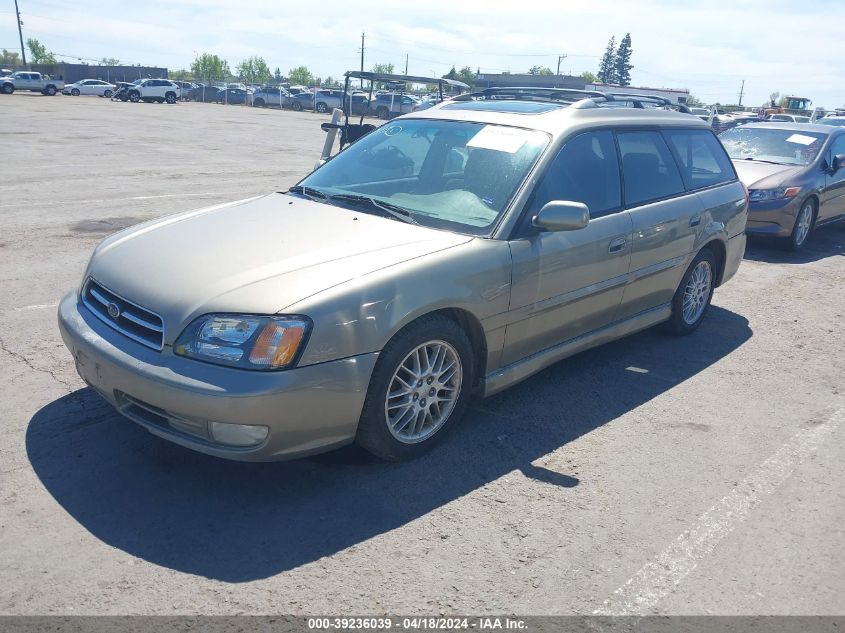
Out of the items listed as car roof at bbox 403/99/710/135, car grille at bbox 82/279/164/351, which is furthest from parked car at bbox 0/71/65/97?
car grille at bbox 82/279/164/351

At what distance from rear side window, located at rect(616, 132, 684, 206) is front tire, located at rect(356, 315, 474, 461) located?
1934 millimetres

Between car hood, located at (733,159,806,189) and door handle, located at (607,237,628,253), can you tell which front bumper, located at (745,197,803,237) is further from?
door handle, located at (607,237,628,253)

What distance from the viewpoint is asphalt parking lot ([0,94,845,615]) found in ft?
9.42

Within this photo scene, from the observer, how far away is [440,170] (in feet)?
15.0

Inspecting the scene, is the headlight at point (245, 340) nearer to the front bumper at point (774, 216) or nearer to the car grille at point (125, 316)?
the car grille at point (125, 316)

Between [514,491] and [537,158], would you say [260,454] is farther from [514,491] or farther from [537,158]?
[537,158]

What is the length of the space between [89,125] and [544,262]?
82.7 feet

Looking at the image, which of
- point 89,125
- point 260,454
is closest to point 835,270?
point 260,454

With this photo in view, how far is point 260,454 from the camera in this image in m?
3.25

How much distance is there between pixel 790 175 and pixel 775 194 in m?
0.45

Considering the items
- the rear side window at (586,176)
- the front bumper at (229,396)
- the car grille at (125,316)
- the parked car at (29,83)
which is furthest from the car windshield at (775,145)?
the parked car at (29,83)

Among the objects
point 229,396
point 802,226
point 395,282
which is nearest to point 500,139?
point 395,282

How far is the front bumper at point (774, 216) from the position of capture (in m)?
9.46

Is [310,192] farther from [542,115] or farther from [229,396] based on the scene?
[229,396]
